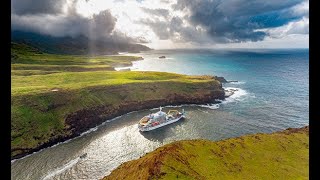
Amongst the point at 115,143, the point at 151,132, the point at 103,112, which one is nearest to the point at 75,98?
the point at 103,112

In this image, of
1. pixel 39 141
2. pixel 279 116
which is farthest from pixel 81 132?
pixel 279 116

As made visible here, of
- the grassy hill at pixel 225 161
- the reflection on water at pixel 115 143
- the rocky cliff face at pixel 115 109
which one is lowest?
the reflection on water at pixel 115 143

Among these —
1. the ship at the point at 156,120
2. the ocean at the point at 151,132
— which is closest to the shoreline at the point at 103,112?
the ocean at the point at 151,132

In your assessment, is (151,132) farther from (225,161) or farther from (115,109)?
(225,161)

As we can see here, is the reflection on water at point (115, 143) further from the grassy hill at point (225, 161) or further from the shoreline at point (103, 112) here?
the grassy hill at point (225, 161)

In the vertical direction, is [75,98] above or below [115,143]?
above
